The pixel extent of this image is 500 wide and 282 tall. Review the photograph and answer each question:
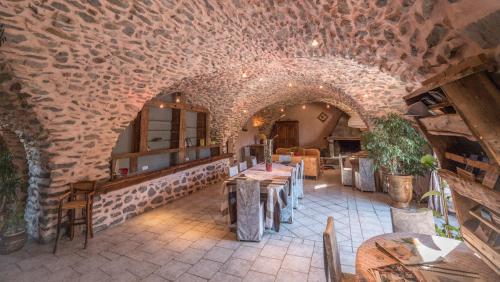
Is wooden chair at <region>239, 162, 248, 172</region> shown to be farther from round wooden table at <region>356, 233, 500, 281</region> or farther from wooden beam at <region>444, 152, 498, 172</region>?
wooden beam at <region>444, 152, 498, 172</region>

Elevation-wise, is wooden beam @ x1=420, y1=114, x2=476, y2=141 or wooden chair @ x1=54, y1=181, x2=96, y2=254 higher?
wooden beam @ x1=420, y1=114, x2=476, y2=141

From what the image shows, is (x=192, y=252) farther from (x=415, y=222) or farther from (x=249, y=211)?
(x=415, y=222)

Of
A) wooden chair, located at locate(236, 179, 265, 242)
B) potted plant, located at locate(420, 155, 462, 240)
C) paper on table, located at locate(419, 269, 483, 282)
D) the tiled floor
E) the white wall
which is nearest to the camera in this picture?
paper on table, located at locate(419, 269, 483, 282)

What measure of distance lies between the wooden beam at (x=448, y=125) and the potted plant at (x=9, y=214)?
190 inches

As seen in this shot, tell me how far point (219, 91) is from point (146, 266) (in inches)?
175

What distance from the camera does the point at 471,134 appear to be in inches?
44.8

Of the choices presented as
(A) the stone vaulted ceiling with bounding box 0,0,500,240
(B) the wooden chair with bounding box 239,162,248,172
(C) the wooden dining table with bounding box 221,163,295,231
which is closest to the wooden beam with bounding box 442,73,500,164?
(A) the stone vaulted ceiling with bounding box 0,0,500,240

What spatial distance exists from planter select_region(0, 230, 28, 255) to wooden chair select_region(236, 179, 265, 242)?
3011 millimetres

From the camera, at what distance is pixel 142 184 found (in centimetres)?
425

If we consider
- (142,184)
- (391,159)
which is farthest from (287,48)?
(142,184)

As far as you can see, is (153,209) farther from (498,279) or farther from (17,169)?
(498,279)

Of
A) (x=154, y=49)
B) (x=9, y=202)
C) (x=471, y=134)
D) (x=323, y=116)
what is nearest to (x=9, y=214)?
(x=9, y=202)

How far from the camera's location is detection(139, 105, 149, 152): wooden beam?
4.52 m

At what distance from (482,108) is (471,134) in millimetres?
242
